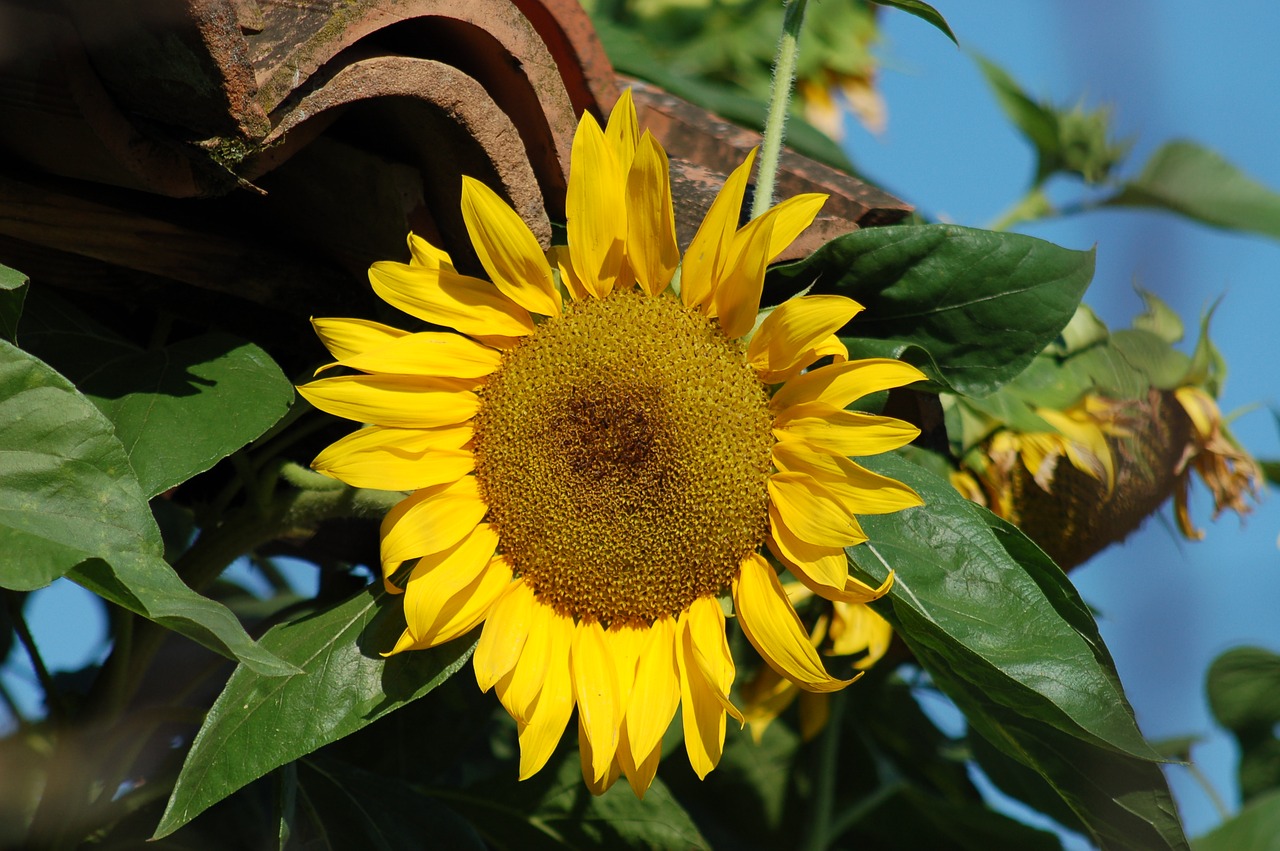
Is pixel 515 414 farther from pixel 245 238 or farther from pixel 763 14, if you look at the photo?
pixel 763 14

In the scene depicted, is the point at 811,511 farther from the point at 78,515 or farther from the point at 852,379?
the point at 78,515

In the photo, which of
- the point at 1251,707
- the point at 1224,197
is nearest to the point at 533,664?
the point at 1224,197

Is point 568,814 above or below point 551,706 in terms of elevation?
below

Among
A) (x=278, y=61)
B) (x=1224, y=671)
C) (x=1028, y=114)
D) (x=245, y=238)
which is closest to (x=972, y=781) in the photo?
(x=1224, y=671)

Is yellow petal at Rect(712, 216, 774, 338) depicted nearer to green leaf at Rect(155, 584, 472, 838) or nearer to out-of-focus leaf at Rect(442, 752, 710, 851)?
green leaf at Rect(155, 584, 472, 838)

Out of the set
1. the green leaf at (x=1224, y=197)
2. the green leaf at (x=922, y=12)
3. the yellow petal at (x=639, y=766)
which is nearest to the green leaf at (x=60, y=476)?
the yellow petal at (x=639, y=766)

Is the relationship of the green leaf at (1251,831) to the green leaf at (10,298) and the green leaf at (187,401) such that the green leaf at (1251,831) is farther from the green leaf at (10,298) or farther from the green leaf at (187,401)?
the green leaf at (10,298)

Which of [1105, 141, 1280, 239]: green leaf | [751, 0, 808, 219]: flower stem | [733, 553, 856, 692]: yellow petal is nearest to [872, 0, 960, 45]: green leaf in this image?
[751, 0, 808, 219]: flower stem
